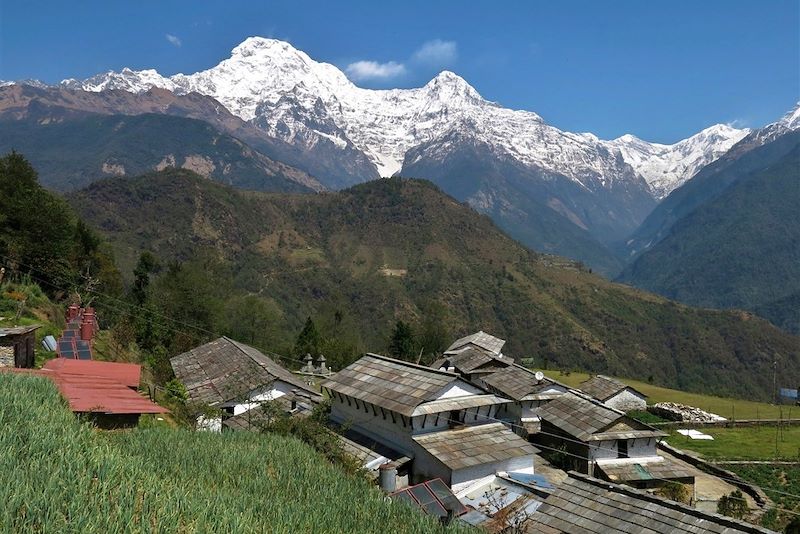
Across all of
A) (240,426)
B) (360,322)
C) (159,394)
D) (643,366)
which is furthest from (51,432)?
(643,366)

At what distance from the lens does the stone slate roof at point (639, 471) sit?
27.6 m

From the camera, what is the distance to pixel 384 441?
24984mm

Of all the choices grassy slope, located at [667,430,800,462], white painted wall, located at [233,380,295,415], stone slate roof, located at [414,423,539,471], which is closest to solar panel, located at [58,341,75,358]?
white painted wall, located at [233,380,295,415]

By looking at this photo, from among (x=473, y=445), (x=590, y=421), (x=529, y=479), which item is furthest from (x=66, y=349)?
(x=590, y=421)

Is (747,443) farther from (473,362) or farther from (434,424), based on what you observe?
(434,424)

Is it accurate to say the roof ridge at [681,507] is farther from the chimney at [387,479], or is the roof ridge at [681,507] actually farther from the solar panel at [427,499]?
the chimney at [387,479]

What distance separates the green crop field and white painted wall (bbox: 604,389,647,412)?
4591 cm

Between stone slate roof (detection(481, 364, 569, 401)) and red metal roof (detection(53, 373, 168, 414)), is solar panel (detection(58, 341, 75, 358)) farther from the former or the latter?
stone slate roof (detection(481, 364, 569, 401))

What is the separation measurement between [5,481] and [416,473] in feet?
56.9

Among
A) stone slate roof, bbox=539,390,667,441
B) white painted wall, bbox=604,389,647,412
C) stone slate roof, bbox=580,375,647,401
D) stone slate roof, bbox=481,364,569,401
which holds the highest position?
stone slate roof, bbox=481,364,569,401

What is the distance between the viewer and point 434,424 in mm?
23828

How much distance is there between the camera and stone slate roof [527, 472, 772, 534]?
13.1 meters

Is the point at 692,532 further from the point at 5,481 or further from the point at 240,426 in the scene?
the point at 240,426

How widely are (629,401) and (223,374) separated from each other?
1581 inches
